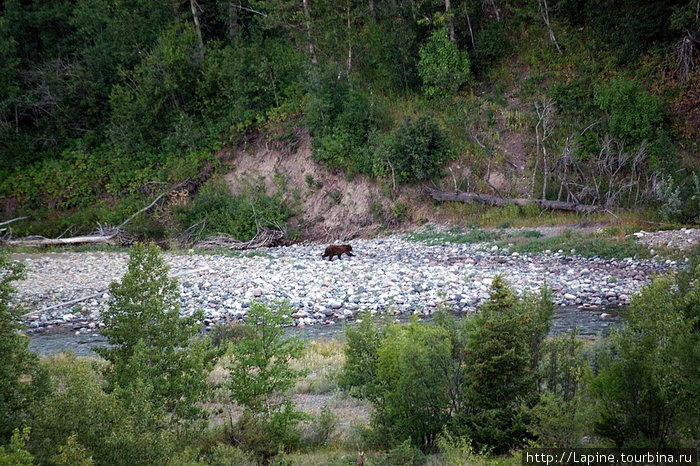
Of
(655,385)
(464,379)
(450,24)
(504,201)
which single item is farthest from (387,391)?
(450,24)

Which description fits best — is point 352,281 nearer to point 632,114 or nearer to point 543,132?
point 543,132

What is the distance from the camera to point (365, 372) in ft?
23.0

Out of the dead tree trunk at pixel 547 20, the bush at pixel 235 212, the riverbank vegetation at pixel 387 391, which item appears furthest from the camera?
the dead tree trunk at pixel 547 20

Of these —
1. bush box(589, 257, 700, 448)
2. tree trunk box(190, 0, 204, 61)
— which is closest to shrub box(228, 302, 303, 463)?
bush box(589, 257, 700, 448)

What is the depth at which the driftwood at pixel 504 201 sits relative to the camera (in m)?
20.8

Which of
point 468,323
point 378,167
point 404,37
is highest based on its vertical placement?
point 404,37

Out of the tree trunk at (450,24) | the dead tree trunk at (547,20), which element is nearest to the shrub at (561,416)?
the tree trunk at (450,24)

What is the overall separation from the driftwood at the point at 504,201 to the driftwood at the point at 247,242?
6460mm

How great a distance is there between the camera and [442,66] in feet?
87.3

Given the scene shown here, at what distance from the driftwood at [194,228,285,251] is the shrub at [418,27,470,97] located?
898cm

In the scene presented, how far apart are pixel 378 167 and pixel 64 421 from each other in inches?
823

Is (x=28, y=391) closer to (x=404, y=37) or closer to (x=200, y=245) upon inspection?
(x=200, y=245)

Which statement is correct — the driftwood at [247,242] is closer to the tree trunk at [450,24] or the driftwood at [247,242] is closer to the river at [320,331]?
the river at [320,331]

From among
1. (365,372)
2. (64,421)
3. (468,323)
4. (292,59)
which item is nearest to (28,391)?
(64,421)
